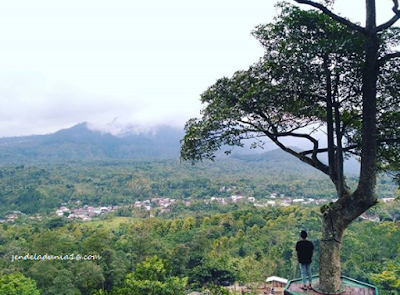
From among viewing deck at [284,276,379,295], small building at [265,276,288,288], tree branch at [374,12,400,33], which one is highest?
tree branch at [374,12,400,33]

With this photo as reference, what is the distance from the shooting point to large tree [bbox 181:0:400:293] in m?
3.62

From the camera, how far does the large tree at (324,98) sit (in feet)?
11.9

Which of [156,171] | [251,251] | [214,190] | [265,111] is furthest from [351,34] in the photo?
[156,171]

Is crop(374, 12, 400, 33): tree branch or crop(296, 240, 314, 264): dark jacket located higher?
crop(374, 12, 400, 33): tree branch

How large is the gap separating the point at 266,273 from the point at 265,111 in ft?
61.7

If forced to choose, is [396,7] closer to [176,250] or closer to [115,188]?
[176,250]

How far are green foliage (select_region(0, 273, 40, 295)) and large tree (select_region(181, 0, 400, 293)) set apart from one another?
11.6 metres

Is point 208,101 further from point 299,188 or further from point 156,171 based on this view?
point 156,171

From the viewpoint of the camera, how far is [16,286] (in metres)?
12.7

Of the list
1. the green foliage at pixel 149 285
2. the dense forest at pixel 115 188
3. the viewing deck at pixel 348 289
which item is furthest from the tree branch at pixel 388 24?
the dense forest at pixel 115 188

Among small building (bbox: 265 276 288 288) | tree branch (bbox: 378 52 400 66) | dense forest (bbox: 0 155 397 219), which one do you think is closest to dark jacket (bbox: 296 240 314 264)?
tree branch (bbox: 378 52 400 66)

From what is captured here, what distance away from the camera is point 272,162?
127 metres

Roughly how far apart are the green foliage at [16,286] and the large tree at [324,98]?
11618 mm

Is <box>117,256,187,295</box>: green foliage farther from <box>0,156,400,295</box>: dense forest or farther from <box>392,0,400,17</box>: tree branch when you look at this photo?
<box>392,0,400,17</box>: tree branch
